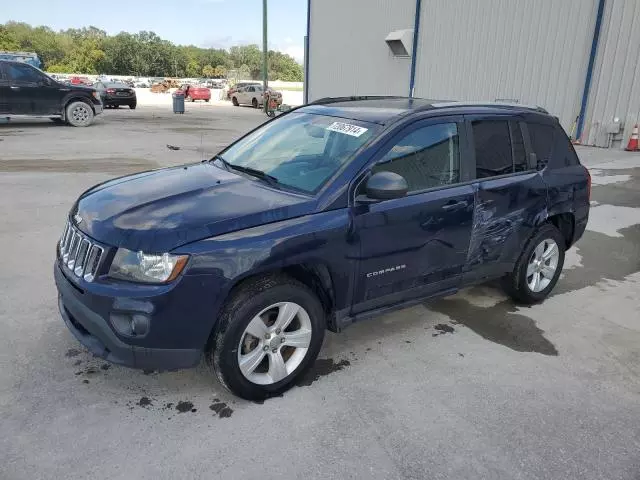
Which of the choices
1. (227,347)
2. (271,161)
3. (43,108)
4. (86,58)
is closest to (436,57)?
(43,108)

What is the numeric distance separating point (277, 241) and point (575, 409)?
2014 mm

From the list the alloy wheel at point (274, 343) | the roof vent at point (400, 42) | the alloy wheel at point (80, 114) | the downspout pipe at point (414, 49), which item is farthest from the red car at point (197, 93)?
the alloy wheel at point (274, 343)

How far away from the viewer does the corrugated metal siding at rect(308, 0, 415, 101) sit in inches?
834

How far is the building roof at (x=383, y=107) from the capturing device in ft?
11.6

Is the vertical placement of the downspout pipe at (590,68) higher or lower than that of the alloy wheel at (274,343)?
higher

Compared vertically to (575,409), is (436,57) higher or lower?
higher

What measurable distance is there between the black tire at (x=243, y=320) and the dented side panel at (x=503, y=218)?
1.52 meters

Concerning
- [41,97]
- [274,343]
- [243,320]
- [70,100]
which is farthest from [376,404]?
[70,100]

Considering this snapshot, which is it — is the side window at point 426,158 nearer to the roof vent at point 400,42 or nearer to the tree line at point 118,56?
the roof vent at point 400,42

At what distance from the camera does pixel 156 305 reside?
258 cm

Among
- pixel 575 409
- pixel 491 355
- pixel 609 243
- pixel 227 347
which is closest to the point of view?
pixel 227 347

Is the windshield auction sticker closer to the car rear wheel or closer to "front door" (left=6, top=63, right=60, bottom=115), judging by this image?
"front door" (left=6, top=63, right=60, bottom=115)

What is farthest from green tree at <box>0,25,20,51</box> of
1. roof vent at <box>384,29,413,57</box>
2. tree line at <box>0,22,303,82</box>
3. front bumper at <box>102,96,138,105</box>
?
roof vent at <box>384,29,413,57</box>

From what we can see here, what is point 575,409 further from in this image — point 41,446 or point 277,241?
point 41,446
